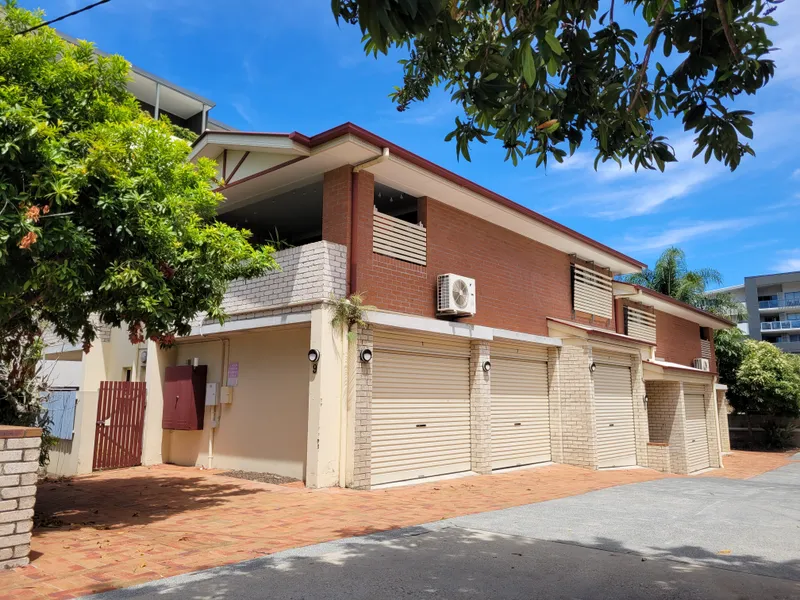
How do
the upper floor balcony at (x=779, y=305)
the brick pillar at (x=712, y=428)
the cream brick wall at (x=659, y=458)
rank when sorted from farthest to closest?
the upper floor balcony at (x=779, y=305)
the brick pillar at (x=712, y=428)
the cream brick wall at (x=659, y=458)

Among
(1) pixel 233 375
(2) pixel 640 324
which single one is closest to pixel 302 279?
(1) pixel 233 375

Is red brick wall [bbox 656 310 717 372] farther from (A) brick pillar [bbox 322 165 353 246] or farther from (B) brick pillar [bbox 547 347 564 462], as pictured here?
(A) brick pillar [bbox 322 165 353 246]

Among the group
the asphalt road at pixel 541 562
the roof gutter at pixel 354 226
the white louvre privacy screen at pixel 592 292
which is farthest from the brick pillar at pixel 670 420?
the roof gutter at pixel 354 226

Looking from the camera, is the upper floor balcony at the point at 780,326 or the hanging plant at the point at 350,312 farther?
the upper floor balcony at the point at 780,326

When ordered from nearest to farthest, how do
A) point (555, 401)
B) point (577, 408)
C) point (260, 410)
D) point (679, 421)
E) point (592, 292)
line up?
1. point (260, 410)
2. point (577, 408)
3. point (555, 401)
4. point (592, 292)
5. point (679, 421)

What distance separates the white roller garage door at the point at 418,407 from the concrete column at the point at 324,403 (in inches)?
34.6

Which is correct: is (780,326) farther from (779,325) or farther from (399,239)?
(399,239)

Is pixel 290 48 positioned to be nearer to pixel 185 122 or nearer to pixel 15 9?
pixel 15 9

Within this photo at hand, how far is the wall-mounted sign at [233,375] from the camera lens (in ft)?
39.6

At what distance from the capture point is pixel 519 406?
13.8 m

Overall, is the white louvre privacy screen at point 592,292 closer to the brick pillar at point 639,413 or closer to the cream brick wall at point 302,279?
the brick pillar at point 639,413

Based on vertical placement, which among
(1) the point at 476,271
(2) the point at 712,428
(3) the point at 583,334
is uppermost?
(1) the point at 476,271

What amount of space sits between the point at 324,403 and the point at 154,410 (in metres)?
5.52

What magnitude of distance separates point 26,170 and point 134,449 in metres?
8.18
